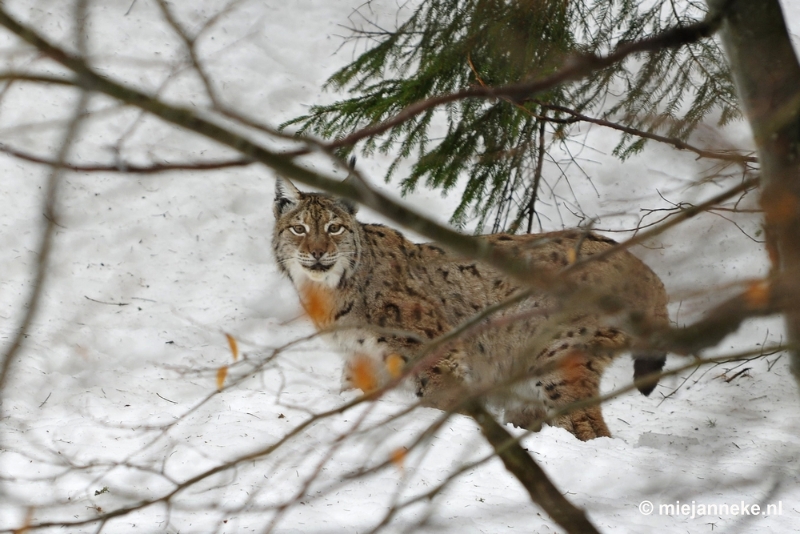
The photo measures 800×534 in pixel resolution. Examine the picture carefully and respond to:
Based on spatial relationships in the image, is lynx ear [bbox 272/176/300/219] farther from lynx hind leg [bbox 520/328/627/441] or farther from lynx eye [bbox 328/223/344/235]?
lynx hind leg [bbox 520/328/627/441]

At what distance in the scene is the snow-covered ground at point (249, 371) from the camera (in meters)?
2.69

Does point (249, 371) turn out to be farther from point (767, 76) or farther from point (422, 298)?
point (422, 298)

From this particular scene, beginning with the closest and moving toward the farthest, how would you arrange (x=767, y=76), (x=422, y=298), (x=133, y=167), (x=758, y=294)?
1. (x=133, y=167)
2. (x=758, y=294)
3. (x=767, y=76)
4. (x=422, y=298)

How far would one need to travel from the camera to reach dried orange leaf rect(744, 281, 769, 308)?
1439 millimetres

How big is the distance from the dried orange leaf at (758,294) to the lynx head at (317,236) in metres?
4.73

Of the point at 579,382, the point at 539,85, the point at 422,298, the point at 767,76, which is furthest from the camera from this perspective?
the point at 422,298

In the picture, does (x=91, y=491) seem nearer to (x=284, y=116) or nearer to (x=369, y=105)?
(x=369, y=105)

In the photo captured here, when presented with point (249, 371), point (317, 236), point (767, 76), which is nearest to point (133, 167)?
point (767, 76)

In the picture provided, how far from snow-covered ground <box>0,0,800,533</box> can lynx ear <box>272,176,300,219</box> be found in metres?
0.80

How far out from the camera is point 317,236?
6.16 metres

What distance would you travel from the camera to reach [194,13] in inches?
411

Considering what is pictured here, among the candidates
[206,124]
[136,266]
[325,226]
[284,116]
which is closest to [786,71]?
[206,124]

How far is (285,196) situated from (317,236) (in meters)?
0.46

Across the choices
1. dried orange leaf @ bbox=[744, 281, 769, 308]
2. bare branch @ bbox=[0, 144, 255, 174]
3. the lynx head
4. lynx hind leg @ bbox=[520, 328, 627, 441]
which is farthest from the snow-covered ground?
the lynx head
